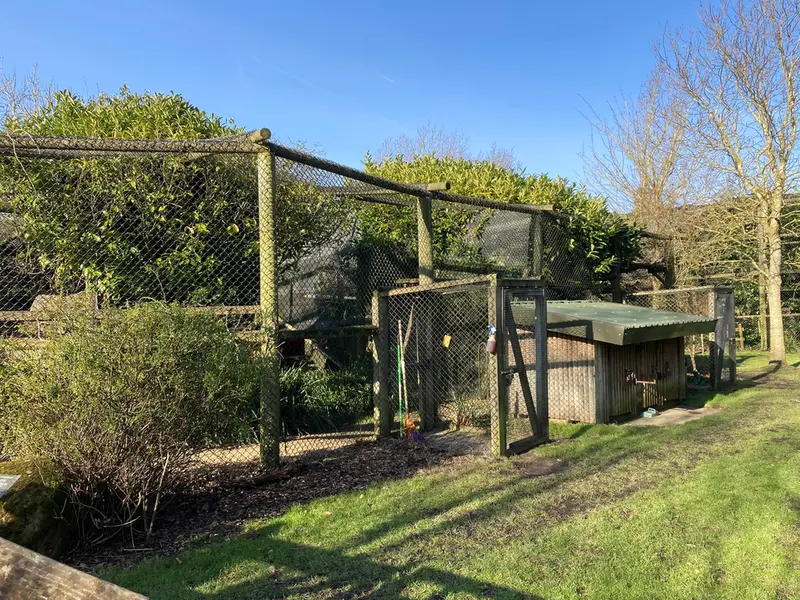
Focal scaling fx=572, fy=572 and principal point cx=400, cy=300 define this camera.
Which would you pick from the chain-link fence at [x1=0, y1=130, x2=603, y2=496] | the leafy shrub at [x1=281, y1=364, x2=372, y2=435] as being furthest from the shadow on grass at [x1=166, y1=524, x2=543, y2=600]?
the leafy shrub at [x1=281, y1=364, x2=372, y2=435]

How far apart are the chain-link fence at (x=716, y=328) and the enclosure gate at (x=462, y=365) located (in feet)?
12.9

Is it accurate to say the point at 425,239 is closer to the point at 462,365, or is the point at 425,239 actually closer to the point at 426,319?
the point at 426,319

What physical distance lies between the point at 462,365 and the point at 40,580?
6.58 m

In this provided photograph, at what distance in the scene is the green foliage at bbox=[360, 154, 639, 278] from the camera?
916 centimetres

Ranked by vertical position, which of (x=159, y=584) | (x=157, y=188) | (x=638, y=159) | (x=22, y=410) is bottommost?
(x=159, y=584)

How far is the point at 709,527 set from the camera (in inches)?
153

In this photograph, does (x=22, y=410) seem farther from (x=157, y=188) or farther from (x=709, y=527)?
(x=709, y=527)

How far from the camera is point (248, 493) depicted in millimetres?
4719

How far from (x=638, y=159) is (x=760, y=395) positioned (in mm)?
11285

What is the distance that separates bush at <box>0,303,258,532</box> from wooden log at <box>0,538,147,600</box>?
2.35m

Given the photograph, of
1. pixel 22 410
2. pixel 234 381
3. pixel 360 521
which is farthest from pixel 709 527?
pixel 22 410

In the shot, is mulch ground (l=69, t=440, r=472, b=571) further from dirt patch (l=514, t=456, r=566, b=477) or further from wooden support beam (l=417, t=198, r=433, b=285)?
wooden support beam (l=417, t=198, r=433, b=285)

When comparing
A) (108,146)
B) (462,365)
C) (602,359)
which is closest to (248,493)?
(108,146)

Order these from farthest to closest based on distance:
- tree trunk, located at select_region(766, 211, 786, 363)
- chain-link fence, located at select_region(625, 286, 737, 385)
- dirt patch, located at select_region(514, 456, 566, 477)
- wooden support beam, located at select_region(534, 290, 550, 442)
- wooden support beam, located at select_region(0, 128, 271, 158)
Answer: tree trunk, located at select_region(766, 211, 786, 363), chain-link fence, located at select_region(625, 286, 737, 385), wooden support beam, located at select_region(534, 290, 550, 442), dirt patch, located at select_region(514, 456, 566, 477), wooden support beam, located at select_region(0, 128, 271, 158)
